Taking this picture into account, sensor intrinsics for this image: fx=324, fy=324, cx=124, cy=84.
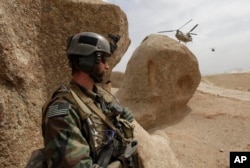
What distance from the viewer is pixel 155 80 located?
12.0 metres

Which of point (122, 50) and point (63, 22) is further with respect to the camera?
point (122, 50)

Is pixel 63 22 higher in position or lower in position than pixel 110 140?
higher

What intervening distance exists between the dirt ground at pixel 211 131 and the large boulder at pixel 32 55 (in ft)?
18.1

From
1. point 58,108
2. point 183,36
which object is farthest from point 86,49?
point 183,36

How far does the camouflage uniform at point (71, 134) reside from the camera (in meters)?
2.64

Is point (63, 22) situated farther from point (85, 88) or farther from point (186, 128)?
point (186, 128)

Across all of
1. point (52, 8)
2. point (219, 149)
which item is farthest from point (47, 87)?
point (219, 149)

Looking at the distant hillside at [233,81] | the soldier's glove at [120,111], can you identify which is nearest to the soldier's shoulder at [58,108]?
the soldier's glove at [120,111]

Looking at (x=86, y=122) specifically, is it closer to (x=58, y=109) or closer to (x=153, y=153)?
(x=58, y=109)

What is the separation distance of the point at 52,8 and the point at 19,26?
67 cm

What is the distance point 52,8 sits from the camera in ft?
15.8

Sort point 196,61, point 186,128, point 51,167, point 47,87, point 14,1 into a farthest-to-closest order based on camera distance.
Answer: point 196,61 → point 186,128 → point 47,87 → point 14,1 → point 51,167

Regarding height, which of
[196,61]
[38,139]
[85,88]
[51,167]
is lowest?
[196,61]

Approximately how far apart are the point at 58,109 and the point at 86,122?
0.29 metres
